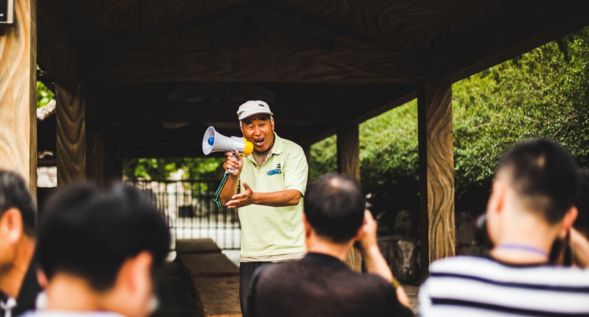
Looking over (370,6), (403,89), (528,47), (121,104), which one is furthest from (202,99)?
(528,47)

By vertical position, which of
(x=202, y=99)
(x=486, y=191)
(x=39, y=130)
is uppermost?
(x=202, y=99)

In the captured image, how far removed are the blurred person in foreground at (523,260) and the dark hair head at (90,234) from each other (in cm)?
87

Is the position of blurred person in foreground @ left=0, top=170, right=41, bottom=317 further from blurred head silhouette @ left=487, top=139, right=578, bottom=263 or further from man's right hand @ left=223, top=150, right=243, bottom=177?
man's right hand @ left=223, top=150, right=243, bottom=177

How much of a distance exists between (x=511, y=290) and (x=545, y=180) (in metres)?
0.32

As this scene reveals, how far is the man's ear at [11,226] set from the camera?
57.9 inches

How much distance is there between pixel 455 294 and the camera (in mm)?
1378

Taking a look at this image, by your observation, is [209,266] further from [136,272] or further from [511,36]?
[136,272]

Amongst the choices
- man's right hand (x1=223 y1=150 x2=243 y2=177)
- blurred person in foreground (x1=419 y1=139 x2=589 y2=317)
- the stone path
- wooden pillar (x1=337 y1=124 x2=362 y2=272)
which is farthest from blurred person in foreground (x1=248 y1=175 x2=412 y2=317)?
wooden pillar (x1=337 y1=124 x2=362 y2=272)

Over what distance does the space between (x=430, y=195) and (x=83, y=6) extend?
11.0ft

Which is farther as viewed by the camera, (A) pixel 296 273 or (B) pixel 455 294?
(A) pixel 296 273

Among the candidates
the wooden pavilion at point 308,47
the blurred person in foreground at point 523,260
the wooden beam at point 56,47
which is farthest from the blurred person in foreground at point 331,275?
the wooden beam at point 56,47

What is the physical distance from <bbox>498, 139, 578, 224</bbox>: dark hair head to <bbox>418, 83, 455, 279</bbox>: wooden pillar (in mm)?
3303

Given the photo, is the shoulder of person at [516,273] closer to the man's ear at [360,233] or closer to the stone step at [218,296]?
the man's ear at [360,233]

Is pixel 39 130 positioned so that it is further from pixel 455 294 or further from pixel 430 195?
pixel 455 294
